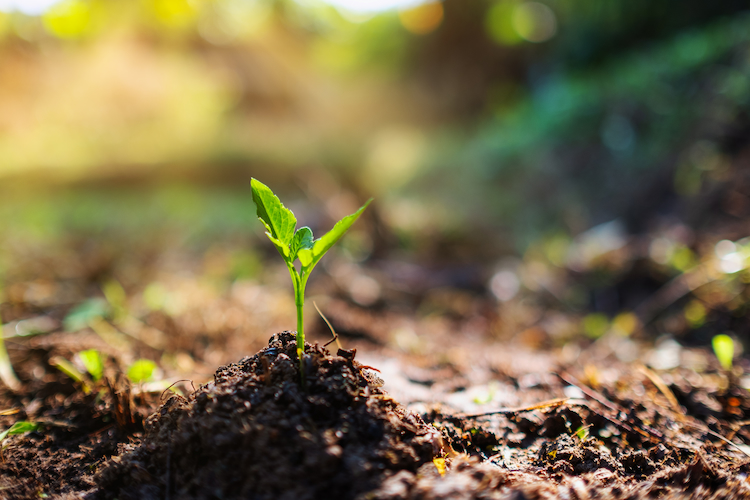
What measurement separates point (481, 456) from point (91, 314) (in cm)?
158

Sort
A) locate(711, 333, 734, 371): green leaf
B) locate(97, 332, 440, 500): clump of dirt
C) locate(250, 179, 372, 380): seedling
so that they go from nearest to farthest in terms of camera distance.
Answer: locate(97, 332, 440, 500): clump of dirt
locate(250, 179, 372, 380): seedling
locate(711, 333, 734, 371): green leaf

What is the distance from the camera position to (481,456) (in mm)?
896

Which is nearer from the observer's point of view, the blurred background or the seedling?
the seedling

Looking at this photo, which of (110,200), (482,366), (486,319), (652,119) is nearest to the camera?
(482,366)

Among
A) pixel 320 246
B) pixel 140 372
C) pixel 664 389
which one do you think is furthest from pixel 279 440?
pixel 664 389

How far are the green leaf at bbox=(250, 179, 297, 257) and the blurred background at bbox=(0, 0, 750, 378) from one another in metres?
0.88

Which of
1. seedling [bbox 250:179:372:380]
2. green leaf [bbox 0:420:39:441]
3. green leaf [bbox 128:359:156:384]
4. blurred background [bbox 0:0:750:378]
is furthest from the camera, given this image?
blurred background [bbox 0:0:750:378]

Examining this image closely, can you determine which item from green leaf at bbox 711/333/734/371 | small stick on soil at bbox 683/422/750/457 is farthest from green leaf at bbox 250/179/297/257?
green leaf at bbox 711/333/734/371

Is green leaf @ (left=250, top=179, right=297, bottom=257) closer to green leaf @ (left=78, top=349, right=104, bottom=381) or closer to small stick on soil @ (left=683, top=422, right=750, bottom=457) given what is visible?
green leaf @ (left=78, top=349, right=104, bottom=381)

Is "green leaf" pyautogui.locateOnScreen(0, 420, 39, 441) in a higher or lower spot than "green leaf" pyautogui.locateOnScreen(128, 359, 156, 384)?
lower

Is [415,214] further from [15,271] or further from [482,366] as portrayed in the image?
[15,271]

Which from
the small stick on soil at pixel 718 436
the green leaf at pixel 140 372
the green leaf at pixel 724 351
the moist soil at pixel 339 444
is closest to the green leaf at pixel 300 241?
the moist soil at pixel 339 444

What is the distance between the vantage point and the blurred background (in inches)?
81.8

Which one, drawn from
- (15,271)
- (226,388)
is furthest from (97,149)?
(226,388)
